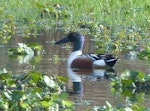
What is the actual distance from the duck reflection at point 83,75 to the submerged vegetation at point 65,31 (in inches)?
11.2

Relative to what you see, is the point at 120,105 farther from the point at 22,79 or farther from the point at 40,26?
the point at 40,26

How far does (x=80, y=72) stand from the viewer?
12938mm

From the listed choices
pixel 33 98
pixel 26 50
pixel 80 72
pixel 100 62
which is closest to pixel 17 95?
pixel 33 98

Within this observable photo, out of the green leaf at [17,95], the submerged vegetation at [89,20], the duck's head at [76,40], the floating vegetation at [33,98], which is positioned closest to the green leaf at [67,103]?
the floating vegetation at [33,98]

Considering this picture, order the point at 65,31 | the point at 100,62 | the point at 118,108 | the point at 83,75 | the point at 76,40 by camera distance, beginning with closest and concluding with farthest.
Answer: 1. the point at 118,108
2. the point at 83,75
3. the point at 100,62
4. the point at 76,40
5. the point at 65,31

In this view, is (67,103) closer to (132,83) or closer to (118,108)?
(118,108)

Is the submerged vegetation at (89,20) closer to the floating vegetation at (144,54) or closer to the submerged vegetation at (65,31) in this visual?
the submerged vegetation at (65,31)

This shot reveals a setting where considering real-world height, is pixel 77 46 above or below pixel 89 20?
below

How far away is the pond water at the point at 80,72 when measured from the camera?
1008 cm

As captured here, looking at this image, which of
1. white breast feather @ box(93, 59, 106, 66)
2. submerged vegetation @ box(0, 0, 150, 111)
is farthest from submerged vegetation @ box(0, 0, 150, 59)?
white breast feather @ box(93, 59, 106, 66)

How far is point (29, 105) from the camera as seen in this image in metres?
8.93

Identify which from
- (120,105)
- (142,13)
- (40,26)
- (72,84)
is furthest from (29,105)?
(142,13)

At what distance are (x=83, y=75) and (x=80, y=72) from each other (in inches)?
17.4

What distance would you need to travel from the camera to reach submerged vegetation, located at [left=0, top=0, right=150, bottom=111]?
361 inches
